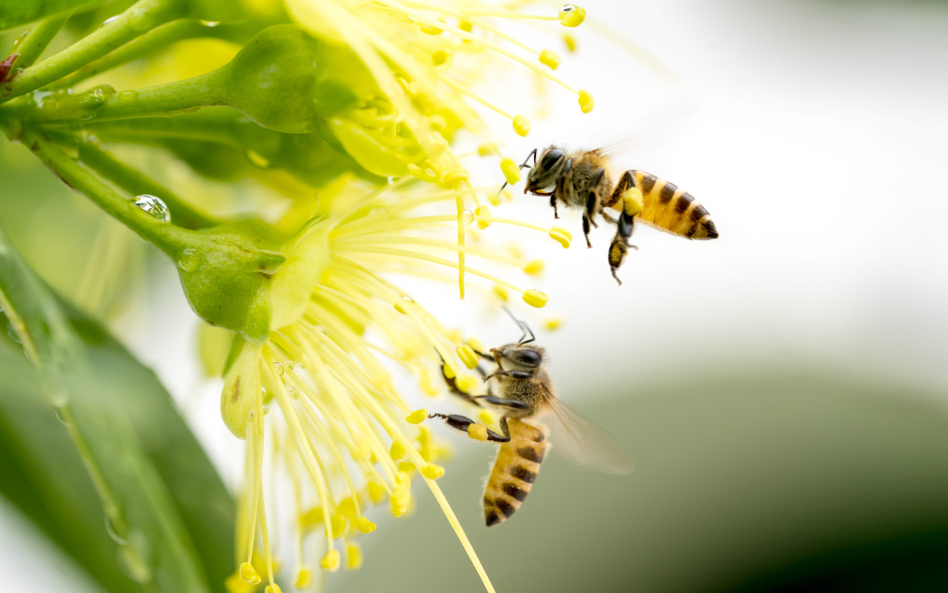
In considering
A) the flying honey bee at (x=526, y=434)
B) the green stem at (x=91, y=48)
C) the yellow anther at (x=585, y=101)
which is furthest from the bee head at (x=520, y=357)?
the green stem at (x=91, y=48)

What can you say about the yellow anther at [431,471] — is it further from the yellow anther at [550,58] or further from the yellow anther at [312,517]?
the yellow anther at [550,58]

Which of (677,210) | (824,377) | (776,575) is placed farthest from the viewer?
(776,575)

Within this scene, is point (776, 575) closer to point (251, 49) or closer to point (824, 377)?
point (824, 377)

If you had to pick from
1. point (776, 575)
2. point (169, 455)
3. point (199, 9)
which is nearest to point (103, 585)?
point (169, 455)

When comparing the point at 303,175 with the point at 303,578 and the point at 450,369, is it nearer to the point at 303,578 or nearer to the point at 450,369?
the point at 450,369

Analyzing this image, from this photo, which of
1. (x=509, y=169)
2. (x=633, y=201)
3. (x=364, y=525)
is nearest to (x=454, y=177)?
(x=509, y=169)

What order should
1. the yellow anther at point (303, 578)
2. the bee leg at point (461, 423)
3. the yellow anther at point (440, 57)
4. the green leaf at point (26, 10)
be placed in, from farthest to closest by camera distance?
1. the bee leg at point (461, 423)
2. the yellow anther at point (303, 578)
3. the yellow anther at point (440, 57)
4. the green leaf at point (26, 10)
